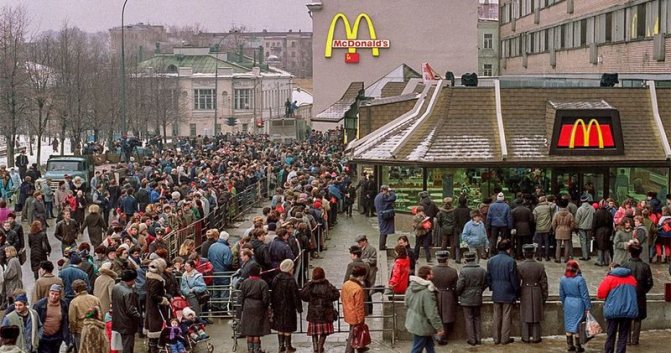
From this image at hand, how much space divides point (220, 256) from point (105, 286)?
3117 mm

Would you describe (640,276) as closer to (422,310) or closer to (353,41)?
(422,310)

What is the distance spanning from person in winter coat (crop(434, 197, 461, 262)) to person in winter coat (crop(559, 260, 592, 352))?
20.9 feet

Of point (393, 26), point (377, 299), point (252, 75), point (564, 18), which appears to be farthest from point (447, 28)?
point (377, 299)

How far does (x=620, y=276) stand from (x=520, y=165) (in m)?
11.9

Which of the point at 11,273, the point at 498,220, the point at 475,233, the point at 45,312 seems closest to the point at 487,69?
the point at 498,220

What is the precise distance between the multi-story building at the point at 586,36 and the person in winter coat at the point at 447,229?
65.5ft

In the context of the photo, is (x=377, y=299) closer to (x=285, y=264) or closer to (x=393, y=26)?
(x=285, y=264)

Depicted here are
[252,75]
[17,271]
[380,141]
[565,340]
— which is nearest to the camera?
[565,340]

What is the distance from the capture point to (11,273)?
19.4 m

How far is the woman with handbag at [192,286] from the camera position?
58.7 feet

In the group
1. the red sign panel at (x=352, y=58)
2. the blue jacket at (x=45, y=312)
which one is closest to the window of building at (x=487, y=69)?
the red sign panel at (x=352, y=58)

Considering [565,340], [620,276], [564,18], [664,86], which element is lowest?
[565,340]

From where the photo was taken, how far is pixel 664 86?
98.2 feet

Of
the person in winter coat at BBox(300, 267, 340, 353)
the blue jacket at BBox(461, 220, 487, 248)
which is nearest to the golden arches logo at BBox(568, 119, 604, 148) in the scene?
the blue jacket at BBox(461, 220, 487, 248)
